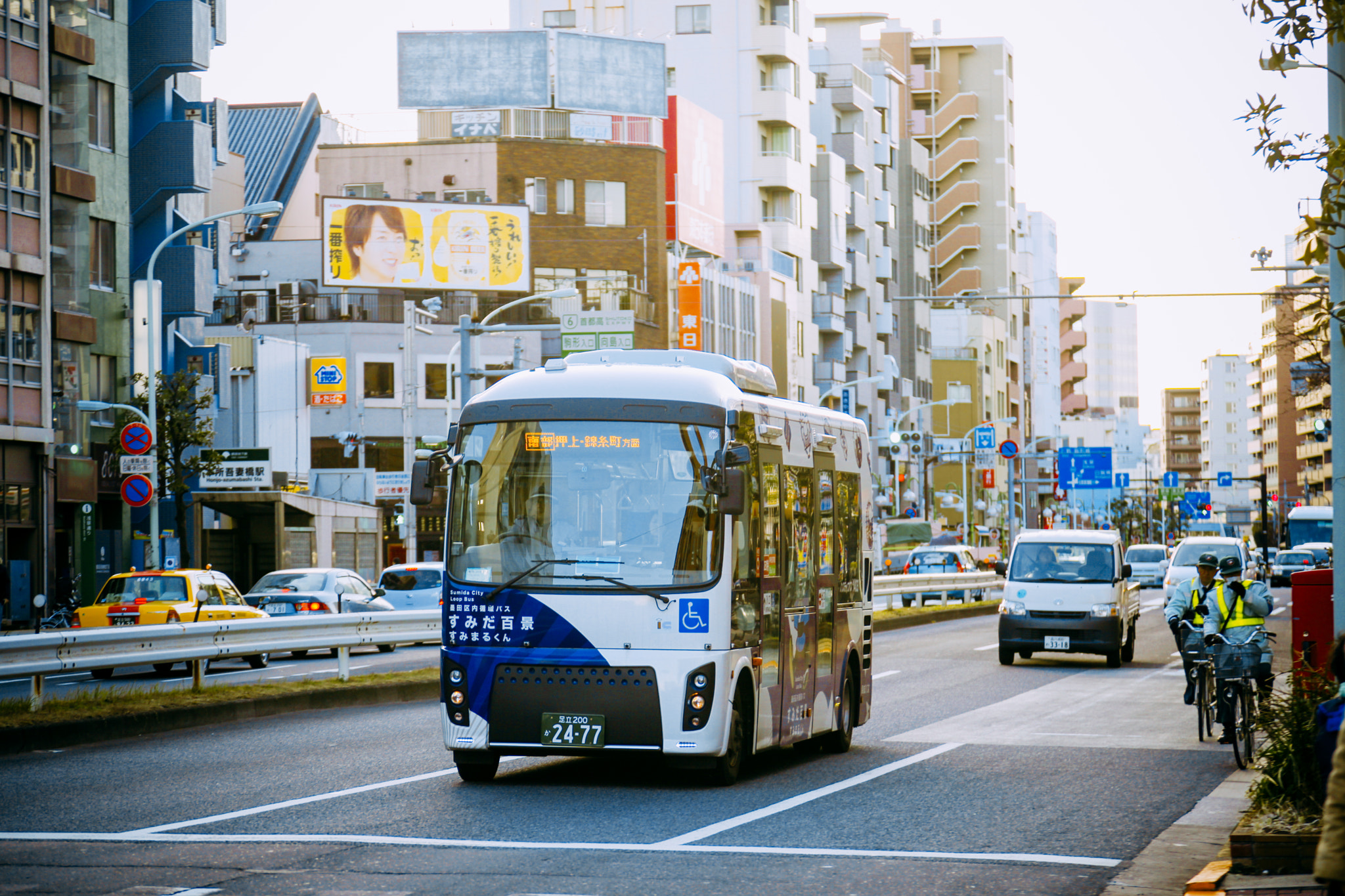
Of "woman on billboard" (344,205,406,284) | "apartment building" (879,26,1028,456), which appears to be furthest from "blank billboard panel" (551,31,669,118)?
"apartment building" (879,26,1028,456)

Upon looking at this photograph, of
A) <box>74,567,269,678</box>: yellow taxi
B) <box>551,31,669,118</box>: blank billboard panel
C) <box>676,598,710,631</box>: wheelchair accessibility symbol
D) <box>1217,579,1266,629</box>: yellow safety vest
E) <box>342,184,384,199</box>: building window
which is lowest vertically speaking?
<box>74,567,269,678</box>: yellow taxi

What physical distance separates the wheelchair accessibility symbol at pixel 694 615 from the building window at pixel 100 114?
3857 centimetres

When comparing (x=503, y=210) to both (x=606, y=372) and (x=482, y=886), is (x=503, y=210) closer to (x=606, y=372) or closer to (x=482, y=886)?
(x=606, y=372)

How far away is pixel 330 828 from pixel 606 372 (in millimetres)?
4127

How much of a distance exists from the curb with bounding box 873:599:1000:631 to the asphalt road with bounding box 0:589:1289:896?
64.0 feet

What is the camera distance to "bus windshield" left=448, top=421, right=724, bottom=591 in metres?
12.7

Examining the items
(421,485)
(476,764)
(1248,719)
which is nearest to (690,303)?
(1248,719)

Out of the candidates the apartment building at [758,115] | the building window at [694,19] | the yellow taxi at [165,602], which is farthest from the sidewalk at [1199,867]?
the building window at [694,19]

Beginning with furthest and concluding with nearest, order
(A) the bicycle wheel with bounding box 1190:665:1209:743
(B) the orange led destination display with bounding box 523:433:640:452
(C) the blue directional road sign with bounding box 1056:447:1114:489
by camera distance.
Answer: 1. (C) the blue directional road sign with bounding box 1056:447:1114:489
2. (A) the bicycle wheel with bounding box 1190:665:1209:743
3. (B) the orange led destination display with bounding box 523:433:640:452

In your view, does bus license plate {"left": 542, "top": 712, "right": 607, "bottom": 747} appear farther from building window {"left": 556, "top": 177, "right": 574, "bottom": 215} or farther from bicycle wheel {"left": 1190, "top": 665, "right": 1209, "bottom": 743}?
building window {"left": 556, "top": 177, "right": 574, "bottom": 215}

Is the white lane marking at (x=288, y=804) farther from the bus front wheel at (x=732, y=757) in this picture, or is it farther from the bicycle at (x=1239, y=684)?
the bicycle at (x=1239, y=684)

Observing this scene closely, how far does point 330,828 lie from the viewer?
426 inches

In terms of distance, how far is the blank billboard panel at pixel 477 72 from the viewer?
77.9m

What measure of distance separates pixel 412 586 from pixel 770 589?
27608 mm
